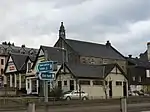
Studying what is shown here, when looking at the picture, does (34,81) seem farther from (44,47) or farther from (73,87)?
(73,87)

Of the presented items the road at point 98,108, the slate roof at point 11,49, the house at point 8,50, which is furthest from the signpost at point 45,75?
the slate roof at point 11,49

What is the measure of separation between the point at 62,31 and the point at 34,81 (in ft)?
84.5

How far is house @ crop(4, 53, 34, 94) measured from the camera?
80938 millimetres

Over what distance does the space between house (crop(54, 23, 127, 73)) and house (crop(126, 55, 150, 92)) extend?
279 cm

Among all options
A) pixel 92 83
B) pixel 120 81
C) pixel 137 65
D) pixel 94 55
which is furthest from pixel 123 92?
pixel 137 65

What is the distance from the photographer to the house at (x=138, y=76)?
93006mm

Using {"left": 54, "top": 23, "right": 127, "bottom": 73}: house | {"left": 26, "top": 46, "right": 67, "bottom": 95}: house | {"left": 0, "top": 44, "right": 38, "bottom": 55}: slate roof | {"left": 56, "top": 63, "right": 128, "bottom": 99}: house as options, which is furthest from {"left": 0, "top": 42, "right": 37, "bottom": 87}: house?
{"left": 56, "top": 63, "right": 128, "bottom": 99}: house

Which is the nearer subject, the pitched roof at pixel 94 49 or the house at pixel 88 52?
the house at pixel 88 52

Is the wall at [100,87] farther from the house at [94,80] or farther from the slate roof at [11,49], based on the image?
the slate roof at [11,49]

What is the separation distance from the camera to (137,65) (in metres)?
99.2

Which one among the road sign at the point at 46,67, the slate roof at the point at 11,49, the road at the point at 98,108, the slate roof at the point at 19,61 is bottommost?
the road at the point at 98,108

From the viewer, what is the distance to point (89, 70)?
7194cm

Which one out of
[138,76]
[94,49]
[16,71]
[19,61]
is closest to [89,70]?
[16,71]

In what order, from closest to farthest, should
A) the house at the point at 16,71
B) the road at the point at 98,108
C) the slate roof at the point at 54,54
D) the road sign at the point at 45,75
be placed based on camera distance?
the road at the point at 98,108
the road sign at the point at 45,75
the slate roof at the point at 54,54
the house at the point at 16,71
